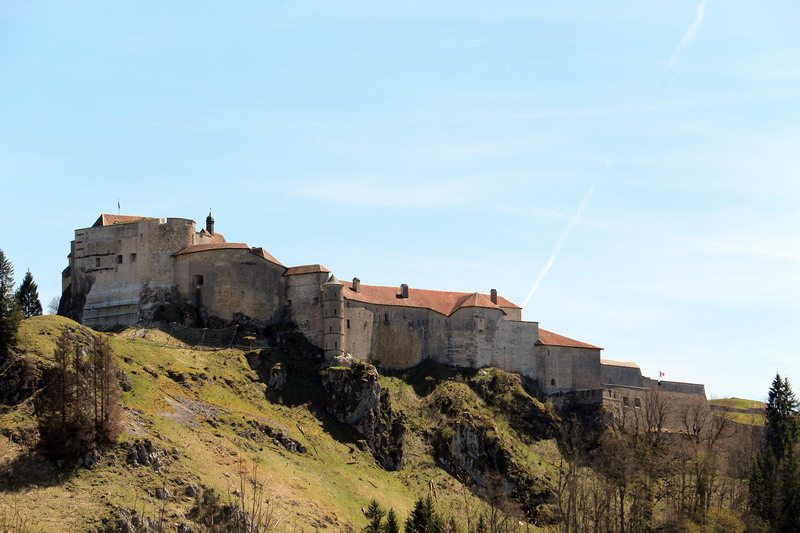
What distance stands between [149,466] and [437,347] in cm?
4395

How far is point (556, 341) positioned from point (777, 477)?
28.2m

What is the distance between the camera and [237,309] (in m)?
107

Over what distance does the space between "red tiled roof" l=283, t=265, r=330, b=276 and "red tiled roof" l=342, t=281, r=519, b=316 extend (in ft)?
9.64

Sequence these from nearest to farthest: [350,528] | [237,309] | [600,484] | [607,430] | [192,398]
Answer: [350,528] < [192,398] < [600,484] < [237,309] < [607,430]

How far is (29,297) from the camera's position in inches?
4528

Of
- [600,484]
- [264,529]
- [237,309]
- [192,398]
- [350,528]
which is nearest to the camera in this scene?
[264,529]

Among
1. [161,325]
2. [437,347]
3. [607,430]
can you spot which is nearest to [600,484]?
[607,430]

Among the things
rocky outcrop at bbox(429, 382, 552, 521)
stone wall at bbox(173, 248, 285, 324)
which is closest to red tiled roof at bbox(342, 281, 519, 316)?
stone wall at bbox(173, 248, 285, 324)

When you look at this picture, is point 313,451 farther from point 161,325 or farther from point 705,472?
point 705,472

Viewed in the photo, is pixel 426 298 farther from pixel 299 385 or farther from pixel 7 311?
pixel 7 311

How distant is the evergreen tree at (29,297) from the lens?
375 ft

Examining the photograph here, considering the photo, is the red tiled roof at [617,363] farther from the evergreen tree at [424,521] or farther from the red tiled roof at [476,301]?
the evergreen tree at [424,521]

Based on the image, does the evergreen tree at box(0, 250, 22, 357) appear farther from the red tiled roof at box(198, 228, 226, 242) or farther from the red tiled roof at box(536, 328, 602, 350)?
the red tiled roof at box(536, 328, 602, 350)

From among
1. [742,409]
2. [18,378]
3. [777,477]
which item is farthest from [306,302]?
[742,409]
